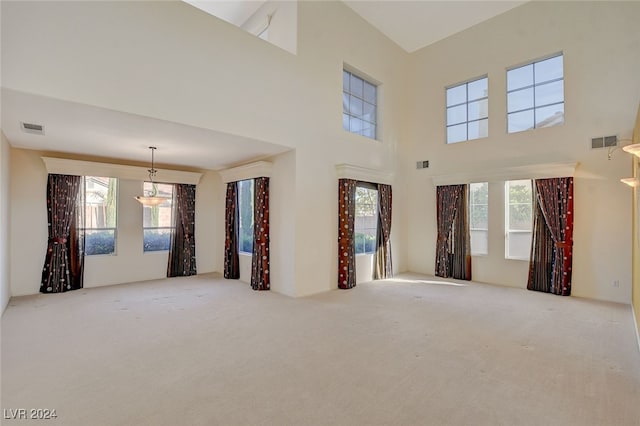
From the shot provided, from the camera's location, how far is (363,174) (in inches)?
242

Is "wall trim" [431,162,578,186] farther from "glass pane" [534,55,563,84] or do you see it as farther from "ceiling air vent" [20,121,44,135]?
"ceiling air vent" [20,121,44,135]

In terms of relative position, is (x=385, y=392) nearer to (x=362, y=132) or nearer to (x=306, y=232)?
(x=306, y=232)

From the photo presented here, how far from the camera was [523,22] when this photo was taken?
593 centimetres

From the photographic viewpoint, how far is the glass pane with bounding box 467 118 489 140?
6.50 m

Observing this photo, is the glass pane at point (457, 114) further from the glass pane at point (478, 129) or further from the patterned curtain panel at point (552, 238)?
the patterned curtain panel at point (552, 238)

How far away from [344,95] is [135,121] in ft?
12.9

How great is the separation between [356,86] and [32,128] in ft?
17.8

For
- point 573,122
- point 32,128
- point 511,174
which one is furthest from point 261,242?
point 573,122

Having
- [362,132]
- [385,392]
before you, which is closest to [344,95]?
[362,132]

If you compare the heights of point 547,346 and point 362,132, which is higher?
point 362,132

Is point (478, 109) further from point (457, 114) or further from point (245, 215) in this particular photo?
point (245, 215)

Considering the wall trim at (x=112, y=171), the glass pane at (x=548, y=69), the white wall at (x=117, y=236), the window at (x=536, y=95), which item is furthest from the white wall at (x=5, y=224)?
the glass pane at (x=548, y=69)

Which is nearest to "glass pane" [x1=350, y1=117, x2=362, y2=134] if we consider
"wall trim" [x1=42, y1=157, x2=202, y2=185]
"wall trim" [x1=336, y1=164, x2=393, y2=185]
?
Result: "wall trim" [x1=336, y1=164, x2=393, y2=185]

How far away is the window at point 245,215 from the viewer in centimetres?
641
